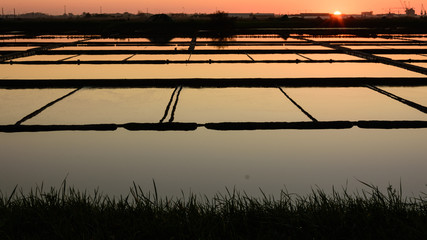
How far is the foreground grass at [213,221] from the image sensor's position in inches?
58.1

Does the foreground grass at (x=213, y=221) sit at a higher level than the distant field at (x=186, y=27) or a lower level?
lower

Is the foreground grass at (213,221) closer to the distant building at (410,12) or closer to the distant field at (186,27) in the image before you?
the distant field at (186,27)

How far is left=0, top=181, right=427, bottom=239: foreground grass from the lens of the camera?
148cm

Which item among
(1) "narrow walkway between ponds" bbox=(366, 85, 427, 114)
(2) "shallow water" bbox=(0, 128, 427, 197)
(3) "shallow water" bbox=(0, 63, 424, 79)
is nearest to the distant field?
(3) "shallow water" bbox=(0, 63, 424, 79)

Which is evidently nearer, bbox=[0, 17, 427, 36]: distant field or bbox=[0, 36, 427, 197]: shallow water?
bbox=[0, 36, 427, 197]: shallow water

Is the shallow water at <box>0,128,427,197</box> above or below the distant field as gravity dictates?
below

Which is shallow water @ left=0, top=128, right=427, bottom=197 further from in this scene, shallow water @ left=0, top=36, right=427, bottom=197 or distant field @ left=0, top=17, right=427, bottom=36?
distant field @ left=0, top=17, right=427, bottom=36

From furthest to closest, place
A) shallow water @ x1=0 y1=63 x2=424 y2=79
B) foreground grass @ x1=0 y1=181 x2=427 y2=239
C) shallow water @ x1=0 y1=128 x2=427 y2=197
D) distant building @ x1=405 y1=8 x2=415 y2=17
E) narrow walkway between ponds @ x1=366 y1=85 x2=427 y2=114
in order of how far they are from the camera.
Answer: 1. distant building @ x1=405 y1=8 x2=415 y2=17
2. shallow water @ x1=0 y1=63 x2=424 y2=79
3. narrow walkway between ponds @ x1=366 y1=85 x2=427 y2=114
4. shallow water @ x1=0 y1=128 x2=427 y2=197
5. foreground grass @ x1=0 y1=181 x2=427 y2=239

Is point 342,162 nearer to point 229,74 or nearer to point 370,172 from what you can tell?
point 370,172

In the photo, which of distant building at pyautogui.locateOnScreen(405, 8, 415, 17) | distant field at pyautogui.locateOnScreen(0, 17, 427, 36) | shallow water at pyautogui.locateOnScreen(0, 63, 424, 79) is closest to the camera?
shallow water at pyautogui.locateOnScreen(0, 63, 424, 79)

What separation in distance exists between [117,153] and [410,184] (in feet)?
5.43

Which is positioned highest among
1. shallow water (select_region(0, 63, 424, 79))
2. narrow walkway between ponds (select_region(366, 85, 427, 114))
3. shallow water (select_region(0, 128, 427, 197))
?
shallow water (select_region(0, 63, 424, 79))

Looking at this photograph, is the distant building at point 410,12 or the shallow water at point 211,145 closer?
the shallow water at point 211,145

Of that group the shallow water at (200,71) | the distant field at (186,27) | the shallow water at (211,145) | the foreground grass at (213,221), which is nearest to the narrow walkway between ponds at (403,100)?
the shallow water at (211,145)
